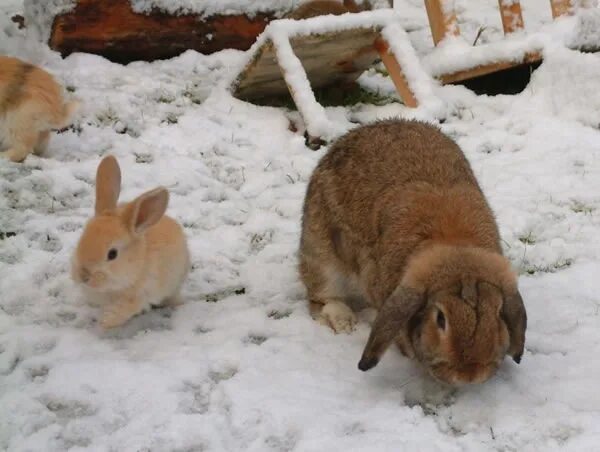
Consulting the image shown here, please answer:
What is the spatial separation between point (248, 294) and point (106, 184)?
91 cm

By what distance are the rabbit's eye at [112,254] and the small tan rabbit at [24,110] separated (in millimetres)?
2028

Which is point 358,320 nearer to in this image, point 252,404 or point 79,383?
point 252,404

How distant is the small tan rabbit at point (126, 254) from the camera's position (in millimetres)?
3547

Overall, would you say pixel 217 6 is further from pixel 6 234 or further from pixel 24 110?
pixel 6 234

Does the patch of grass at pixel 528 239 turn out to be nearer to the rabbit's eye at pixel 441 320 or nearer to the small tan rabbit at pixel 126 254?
the rabbit's eye at pixel 441 320

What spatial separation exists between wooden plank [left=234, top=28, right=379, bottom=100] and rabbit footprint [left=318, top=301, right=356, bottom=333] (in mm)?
2604

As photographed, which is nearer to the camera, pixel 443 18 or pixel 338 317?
pixel 338 317

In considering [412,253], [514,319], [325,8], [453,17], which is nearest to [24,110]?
[325,8]

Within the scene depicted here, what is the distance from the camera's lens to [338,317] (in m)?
3.86

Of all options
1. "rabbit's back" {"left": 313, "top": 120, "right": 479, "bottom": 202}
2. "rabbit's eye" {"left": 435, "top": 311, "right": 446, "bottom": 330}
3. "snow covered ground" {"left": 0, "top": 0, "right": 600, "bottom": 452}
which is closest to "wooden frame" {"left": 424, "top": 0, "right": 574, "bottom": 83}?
"snow covered ground" {"left": 0, "top": 0, "right": 600, "bottom": 452}

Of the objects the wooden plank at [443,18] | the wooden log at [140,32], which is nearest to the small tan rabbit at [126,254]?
the wooden log at [140,32]

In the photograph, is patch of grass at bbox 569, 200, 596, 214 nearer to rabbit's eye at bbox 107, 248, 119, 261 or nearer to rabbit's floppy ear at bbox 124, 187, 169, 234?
rabbit's floppy ear at bbox 124, 187, 169, 234

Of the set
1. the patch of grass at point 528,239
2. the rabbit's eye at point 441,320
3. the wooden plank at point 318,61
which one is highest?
the wooden plank at point 318,61

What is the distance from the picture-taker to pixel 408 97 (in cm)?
618
